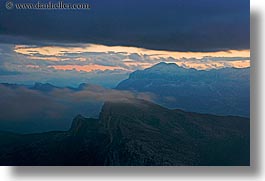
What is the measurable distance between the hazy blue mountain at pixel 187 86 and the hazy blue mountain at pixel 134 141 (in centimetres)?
5

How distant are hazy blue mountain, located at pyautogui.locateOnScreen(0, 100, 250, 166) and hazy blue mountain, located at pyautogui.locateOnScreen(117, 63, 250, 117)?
0.16ft

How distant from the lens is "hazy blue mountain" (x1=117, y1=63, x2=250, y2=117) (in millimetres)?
3314

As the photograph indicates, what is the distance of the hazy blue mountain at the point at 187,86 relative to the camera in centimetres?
331

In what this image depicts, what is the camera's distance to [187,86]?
3332 mm

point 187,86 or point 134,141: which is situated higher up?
point 187,86

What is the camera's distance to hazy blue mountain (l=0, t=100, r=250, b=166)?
10.9 feet

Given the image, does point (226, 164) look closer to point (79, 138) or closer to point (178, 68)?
point (178, 68)

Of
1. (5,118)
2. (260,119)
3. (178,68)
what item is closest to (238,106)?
(260,119)

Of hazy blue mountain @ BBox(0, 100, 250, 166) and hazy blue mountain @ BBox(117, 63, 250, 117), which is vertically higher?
hazy blue mountain @ BBox(117, 63, 250, 117)

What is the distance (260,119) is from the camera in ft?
10.9

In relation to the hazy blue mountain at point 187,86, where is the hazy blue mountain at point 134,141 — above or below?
below

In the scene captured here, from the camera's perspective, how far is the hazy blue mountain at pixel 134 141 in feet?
10.9

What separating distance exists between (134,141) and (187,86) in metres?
0.42

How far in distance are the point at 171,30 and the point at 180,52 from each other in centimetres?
13
